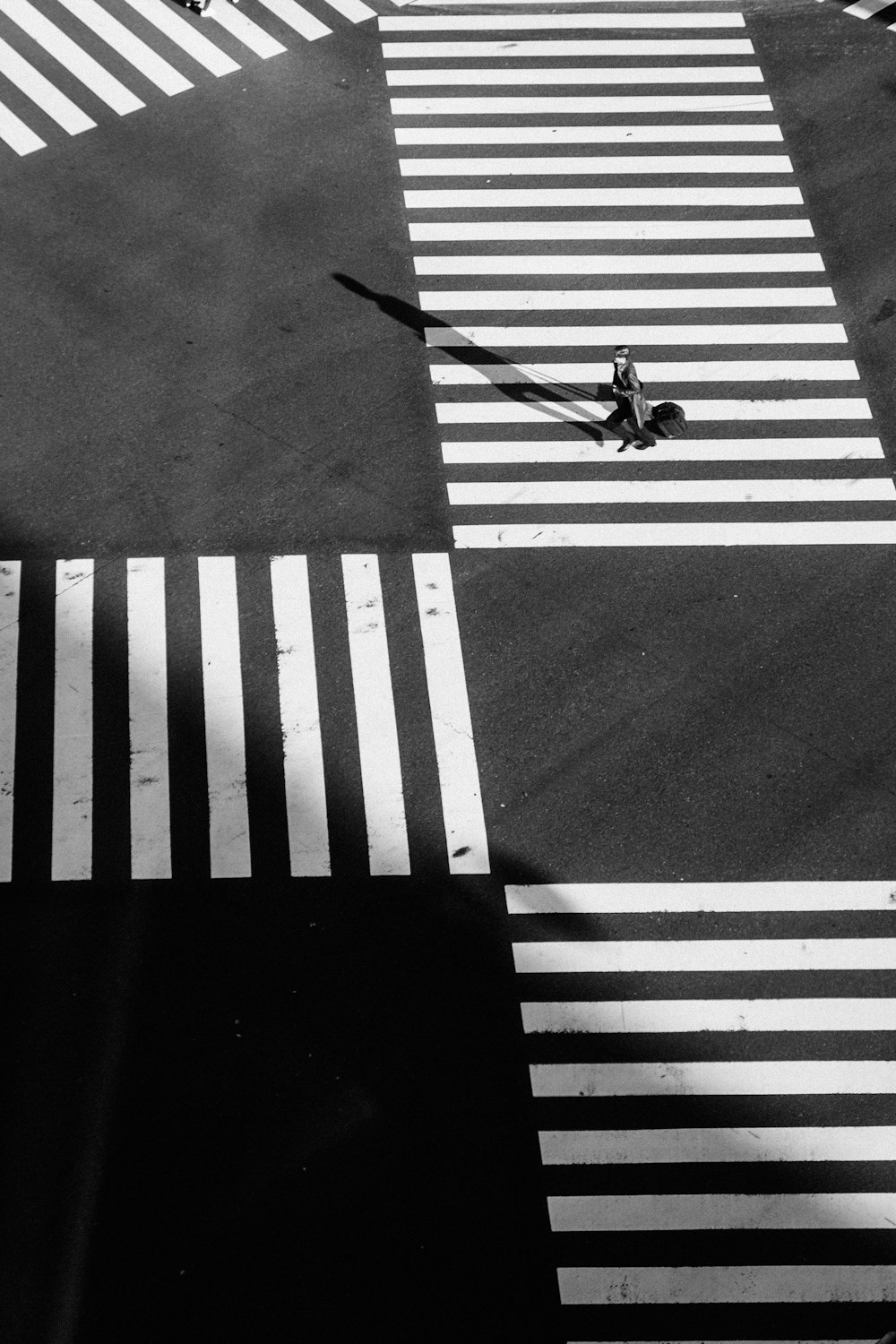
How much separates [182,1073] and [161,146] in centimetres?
1350

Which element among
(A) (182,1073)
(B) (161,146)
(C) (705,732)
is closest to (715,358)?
(C) (705,732)

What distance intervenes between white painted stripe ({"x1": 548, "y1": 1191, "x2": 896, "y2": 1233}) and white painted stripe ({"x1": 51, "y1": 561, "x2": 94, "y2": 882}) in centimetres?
533

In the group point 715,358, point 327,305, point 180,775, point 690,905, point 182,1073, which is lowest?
point 182,1073

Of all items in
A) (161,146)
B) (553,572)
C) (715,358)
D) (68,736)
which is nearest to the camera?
(68,736)

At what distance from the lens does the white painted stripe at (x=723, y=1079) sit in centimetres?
1256

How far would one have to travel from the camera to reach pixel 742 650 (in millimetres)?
15453

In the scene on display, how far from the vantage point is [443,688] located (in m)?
15.0

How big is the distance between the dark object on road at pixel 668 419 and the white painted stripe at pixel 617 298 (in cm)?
257

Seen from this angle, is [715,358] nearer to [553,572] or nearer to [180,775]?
[553,572]

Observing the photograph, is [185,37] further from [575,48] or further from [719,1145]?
[719,1145]

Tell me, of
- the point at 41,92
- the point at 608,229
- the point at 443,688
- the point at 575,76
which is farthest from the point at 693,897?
the point at 41,92

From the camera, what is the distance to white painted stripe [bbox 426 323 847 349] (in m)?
18.3

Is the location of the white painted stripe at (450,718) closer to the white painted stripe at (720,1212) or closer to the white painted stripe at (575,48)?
the white painted stripe at (720,1212)

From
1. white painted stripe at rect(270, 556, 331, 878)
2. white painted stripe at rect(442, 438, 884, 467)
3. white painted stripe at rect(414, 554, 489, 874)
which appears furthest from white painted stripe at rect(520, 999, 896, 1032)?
white painted stripe at rect(442, 438, 884, 467)
